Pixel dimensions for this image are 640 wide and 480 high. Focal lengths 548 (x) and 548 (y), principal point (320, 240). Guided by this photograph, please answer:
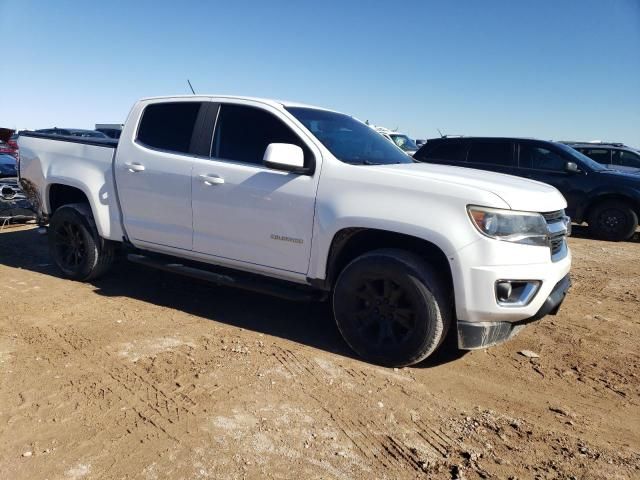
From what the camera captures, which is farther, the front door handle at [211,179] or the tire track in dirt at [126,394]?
the front door handle at [211,179]

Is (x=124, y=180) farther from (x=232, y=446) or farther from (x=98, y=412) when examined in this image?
(x=232, y=446)

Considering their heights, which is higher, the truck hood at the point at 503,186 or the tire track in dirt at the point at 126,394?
the truck hood at the point at 503,186

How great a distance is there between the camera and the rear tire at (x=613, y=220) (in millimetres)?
9508

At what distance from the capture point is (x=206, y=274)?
182 inches

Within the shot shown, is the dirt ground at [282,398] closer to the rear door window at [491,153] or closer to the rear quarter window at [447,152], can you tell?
the rear door window at [491,153]

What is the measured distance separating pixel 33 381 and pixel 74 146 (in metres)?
2.81

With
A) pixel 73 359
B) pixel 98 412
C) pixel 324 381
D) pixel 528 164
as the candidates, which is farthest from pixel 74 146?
pixel 528 164

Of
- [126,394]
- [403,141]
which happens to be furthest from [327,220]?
[403,141]

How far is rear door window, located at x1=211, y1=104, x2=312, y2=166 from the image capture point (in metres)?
4.38

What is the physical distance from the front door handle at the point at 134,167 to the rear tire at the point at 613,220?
26.4 feet

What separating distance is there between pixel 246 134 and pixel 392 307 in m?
1.91

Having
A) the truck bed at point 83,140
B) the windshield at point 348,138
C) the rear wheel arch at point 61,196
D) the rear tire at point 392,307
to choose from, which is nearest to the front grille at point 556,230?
the rear tire at point 392,307

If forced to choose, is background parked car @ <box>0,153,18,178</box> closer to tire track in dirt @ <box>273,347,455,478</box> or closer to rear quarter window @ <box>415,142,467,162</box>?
rear quarter window @ <box>415,142,467,162</box>

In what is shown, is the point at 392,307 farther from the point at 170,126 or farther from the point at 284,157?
the point at 170,126
